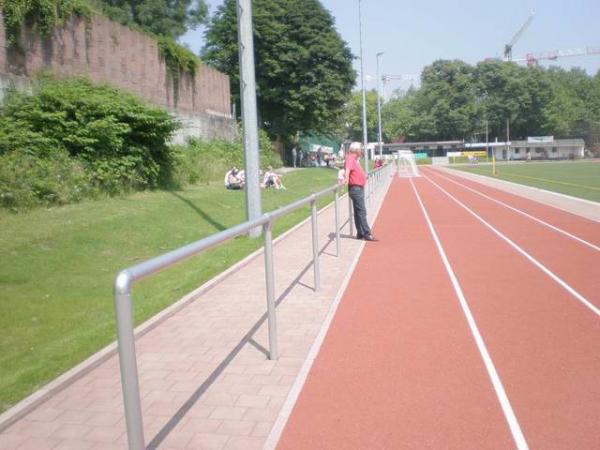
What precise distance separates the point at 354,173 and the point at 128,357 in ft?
29.9

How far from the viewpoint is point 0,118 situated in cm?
1299

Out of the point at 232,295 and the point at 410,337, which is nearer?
the point at 410,337

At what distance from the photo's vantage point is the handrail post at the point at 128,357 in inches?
98.4

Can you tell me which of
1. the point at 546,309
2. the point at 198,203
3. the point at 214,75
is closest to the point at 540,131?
the point at 214,75

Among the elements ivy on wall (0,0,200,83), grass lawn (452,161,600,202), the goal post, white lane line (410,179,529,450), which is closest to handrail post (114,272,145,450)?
white lane line (410,179,529,450)

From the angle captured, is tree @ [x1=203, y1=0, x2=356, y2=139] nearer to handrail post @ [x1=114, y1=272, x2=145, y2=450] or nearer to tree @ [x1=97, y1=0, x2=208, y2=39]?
tree @ [x1=97, y1=0, x2=208, y2=39]

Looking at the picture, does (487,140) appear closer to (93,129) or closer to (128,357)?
(93,129)

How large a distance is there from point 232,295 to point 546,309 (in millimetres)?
3545

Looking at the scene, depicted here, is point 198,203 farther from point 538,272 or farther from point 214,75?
point 214,75

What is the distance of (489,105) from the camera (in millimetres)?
100500

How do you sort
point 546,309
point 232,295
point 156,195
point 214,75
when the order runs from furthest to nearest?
point 214,75, point 156,195, point 232,295, point 546,309

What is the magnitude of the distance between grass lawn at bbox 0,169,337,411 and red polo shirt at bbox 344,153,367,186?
2.15 metres

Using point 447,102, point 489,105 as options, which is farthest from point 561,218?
point 489,105

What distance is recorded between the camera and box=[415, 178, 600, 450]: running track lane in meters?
3.66
